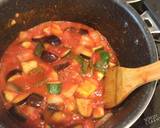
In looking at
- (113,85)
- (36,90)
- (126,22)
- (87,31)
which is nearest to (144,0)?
(126,22)


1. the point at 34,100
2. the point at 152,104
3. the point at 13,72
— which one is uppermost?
the point at 13,72

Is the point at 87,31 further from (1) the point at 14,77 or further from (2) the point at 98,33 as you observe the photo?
(1) the point at 14,77

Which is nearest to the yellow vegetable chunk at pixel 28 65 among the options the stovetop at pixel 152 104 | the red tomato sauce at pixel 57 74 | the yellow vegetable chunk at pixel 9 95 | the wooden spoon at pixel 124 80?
the red tomato sauce at pixel 57 74

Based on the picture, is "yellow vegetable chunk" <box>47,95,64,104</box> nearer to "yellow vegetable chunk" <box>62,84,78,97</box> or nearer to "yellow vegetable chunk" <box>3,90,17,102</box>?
"yellow vegetable chunk" <box>62,84,78,97</box>

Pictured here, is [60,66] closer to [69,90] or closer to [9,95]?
[69,90]

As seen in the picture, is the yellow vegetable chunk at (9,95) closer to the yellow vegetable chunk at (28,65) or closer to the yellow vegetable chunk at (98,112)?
the yellow vegetable chunk at (28,65)

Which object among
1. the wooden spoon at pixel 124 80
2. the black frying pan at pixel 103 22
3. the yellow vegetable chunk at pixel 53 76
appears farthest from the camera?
the yellow vegetable chunk at pixel 53 76

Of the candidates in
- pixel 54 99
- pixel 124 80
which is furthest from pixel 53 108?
pixel 124 80
